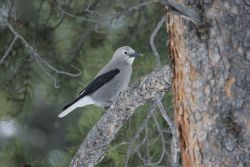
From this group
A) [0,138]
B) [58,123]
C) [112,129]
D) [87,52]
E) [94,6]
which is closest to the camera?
[112,129]

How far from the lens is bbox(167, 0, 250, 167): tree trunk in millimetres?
1881

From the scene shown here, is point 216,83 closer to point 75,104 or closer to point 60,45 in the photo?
point 75,104

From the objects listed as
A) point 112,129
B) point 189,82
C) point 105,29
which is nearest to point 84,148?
point 112,129

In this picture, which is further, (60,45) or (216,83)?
(60,45)

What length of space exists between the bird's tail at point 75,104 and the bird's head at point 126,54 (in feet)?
1.13

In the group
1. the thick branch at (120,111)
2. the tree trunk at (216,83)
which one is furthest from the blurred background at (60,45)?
the tree trunk at (216,83)

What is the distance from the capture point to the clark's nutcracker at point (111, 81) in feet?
13.4

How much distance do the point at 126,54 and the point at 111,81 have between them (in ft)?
0.68

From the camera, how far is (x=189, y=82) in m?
1.98

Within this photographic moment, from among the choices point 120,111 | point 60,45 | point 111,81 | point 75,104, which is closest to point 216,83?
point 120,111

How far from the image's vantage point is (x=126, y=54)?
415 cm

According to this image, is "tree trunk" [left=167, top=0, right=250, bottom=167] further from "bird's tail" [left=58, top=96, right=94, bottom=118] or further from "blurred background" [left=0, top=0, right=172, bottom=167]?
"bird's tail" [left=58, top=96, right=94, bottom=118]

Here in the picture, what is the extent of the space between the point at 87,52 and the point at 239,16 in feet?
8.70

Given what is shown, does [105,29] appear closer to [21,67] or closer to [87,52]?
[87,52]
